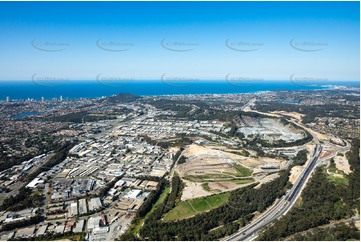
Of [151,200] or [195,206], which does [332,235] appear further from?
[151,200]

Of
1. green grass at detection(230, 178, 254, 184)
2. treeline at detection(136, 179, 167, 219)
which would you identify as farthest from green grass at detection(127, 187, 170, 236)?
green grass at detection(230, 178, 254, 184)

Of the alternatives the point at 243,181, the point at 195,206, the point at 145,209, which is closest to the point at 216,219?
the point at 195,206

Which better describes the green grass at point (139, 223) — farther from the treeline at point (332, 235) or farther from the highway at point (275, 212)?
the treeline at point (332, 235)

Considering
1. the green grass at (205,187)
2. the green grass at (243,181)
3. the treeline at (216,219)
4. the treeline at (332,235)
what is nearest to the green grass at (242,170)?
the green grass at (243,181)

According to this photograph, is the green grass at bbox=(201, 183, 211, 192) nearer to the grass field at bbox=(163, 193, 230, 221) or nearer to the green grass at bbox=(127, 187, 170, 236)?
the grass field at bbox=(163, 193, 230, 221)

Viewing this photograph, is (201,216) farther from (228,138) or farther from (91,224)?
(228,138)
